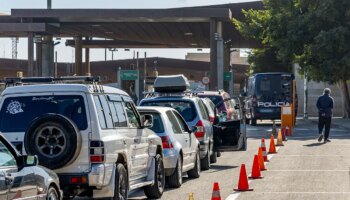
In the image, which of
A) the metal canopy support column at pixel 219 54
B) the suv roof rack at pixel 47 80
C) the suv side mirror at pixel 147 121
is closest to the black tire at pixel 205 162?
the suv side mirror at pixel 147 121

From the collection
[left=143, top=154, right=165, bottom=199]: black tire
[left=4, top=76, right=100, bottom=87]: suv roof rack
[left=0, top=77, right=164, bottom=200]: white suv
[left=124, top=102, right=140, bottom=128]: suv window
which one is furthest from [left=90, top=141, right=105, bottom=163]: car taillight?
[left=143, top=154, right=165, bottom=199]: black tire

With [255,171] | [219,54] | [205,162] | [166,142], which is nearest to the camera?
[166,142]

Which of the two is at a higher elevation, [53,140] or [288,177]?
[53,140]

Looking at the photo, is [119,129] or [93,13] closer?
[119,129]

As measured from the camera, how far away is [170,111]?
1747 centimetres

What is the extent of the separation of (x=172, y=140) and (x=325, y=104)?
14995 mm

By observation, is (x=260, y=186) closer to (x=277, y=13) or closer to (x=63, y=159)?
(x=63, y=159)

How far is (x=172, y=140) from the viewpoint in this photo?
16594mm

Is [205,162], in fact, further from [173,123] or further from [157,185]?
[157,185]

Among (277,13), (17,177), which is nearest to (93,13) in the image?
(277,13)

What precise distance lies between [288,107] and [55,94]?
96.3ft

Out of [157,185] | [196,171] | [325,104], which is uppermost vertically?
[325,104]

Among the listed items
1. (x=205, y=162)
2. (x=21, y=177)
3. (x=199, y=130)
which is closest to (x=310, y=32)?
(x=205, y=162)

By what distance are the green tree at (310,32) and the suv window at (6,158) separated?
41.7 metres
